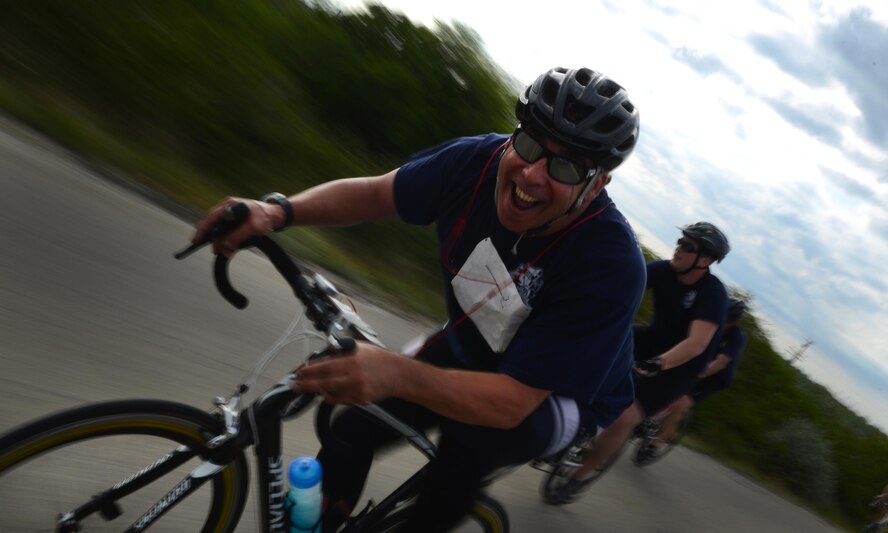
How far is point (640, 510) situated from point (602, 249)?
3.84m

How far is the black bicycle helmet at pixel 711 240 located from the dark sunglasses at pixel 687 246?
4 cm

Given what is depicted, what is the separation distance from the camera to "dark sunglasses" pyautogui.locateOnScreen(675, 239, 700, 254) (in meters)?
4.66

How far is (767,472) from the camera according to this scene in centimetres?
880

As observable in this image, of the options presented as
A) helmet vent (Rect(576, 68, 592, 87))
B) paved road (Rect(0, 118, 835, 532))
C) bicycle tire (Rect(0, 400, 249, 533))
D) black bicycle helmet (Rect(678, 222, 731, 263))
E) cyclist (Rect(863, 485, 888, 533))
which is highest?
black bicycle helmet (Rect(678, 222, 731, 263))

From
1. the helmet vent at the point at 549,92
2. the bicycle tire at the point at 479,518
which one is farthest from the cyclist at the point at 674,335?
the helmet vent at the point at 549,92

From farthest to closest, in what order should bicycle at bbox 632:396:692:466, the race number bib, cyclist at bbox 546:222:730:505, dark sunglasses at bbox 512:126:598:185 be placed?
bicycle at bbox 632:396:692:466
cyclist at bbox 546:222:730:505
the race number bib
dark sunglasses at bbox 512:126:598:185

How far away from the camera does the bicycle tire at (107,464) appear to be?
183cm

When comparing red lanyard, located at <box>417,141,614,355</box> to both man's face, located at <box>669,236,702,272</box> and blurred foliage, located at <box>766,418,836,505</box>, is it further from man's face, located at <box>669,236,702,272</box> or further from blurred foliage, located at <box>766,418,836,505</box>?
blurred foliage, located at <box>766,418,836,505</box>

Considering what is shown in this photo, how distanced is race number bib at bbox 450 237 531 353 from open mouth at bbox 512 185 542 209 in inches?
7.9

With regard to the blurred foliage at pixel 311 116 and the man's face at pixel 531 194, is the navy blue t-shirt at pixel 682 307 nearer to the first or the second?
the blurred foliage at pixel 311 116

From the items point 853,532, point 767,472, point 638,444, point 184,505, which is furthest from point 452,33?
point 184,505

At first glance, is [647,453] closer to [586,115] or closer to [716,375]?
[716,375]

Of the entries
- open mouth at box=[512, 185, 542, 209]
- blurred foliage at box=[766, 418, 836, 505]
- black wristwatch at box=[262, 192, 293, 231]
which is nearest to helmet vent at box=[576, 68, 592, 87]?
open mouth at box=[512, 185, 542, 209]

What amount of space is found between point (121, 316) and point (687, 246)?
3.46m
